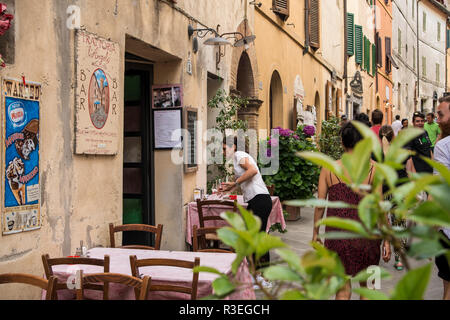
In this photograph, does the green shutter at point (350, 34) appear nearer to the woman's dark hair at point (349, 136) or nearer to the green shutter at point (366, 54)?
the green shutter at point (366, 54)

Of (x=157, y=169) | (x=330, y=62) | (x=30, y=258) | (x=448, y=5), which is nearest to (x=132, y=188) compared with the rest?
(x=157, y=169)

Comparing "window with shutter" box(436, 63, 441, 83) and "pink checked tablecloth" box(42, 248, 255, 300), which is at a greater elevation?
"window with shutter" box(436, 63, 441, 83)

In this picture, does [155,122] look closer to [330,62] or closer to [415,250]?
[415,250]

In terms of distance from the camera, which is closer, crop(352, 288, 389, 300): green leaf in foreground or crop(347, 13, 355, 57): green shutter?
crop(352, 288, 389, 300): green leaf in foreground

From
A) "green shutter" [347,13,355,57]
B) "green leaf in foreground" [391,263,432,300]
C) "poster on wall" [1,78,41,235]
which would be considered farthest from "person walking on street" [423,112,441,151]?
Result: "green shutter" [347,13,355,57]

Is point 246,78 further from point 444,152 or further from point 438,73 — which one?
point 438,73

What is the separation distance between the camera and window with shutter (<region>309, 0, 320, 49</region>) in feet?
46.4

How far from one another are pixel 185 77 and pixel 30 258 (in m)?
3.54

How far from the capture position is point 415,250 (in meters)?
0.71

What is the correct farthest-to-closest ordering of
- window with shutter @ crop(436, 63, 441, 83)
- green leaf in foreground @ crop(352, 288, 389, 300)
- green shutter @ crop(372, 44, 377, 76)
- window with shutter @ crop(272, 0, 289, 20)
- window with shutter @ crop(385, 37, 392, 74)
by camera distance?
window with shutter @ crop(436, 63, 441, 83) < window with shutter @ crop(385, 37, 392, 74) < green shutter @ crop(372, 44, 377, 76) < window with shutter @ crop(272, 0, 289, 20) < green leaf in foreground @ crop(352, 288, 389, 300)

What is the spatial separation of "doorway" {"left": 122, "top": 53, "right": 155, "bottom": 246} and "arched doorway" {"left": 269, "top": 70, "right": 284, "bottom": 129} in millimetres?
5769

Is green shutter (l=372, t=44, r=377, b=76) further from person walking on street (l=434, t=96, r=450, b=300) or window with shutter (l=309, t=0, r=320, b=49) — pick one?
person walking on street (l=434, t=96, r=450, b=300)

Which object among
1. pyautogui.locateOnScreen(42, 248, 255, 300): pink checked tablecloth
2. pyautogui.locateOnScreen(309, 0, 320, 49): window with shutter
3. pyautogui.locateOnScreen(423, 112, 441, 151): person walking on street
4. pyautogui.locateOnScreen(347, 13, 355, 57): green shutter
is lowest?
pyautogui.locateOnScreen(42, 248, 255, 300): pink checked tablecloth
